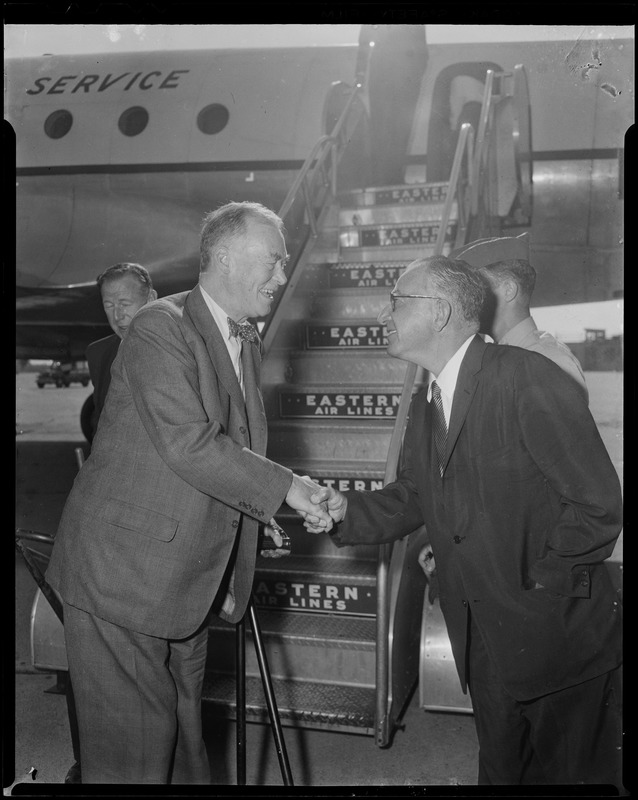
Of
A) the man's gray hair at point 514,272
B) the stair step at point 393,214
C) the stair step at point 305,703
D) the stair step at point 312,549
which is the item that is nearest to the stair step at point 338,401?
the stair step at point 312,549

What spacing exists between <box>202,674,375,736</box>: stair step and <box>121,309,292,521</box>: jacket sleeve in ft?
4.42

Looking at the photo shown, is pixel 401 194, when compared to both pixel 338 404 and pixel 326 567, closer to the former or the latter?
pixel 338 404

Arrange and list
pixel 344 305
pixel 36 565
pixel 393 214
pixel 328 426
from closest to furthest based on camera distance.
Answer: pixel 36 565, pixel 328 426, pixel 344 305, pixel 393 214

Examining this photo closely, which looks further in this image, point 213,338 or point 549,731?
point 213,338

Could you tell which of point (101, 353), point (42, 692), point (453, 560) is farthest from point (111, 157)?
point (453, 560)

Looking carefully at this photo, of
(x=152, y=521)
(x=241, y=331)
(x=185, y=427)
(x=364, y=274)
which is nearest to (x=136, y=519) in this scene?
(x=152, y=521)

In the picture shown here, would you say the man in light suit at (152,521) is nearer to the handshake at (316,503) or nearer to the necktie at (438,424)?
the handshake at (316,503)

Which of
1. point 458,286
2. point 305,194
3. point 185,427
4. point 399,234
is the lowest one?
point 185,427

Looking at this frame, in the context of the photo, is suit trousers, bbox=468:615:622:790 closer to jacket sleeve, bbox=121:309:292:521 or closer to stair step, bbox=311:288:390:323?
jacket sleeve, bbox=121:309:292:521

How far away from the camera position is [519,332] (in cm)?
296

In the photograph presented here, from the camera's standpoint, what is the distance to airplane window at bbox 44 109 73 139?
27.2ft

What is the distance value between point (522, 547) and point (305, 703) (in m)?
1.53

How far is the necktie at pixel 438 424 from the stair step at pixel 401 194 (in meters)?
4.07

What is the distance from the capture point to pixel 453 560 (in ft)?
7.32
